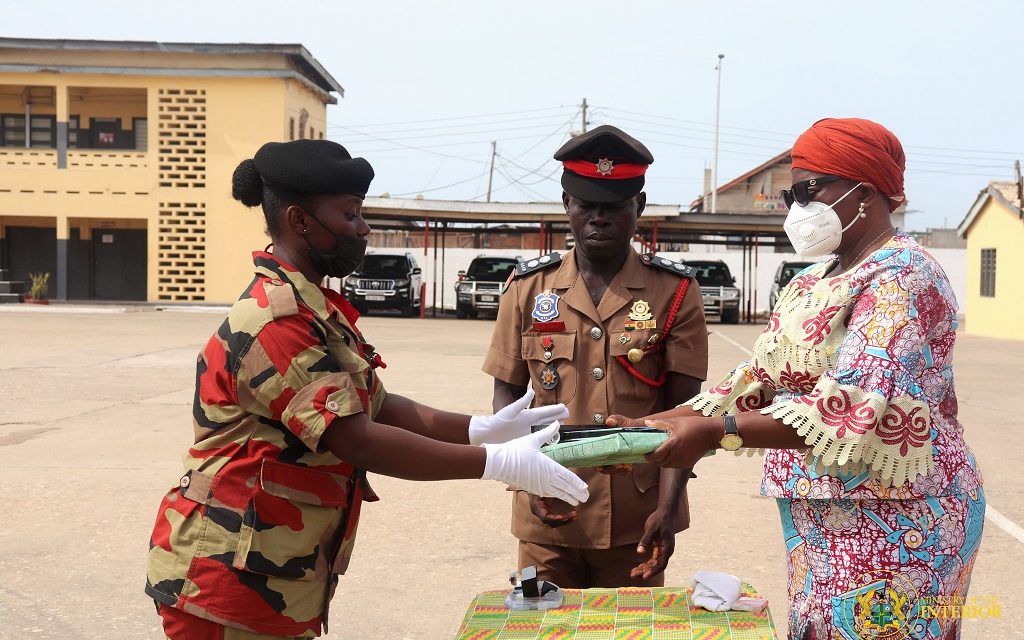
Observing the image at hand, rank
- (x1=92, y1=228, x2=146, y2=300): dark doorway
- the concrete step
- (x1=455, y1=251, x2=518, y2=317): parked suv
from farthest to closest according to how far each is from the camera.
Result: (x1=92, y1=228, x2=146, y2=300): dark doorway
the concrete step
(x1=455, y1=251, x2=518, y2=317): parked suv

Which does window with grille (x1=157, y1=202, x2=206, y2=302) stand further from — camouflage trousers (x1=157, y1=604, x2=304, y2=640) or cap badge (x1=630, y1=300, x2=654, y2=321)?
camouflage trousers (x1=157, y1=604, x2=304, y2=640)

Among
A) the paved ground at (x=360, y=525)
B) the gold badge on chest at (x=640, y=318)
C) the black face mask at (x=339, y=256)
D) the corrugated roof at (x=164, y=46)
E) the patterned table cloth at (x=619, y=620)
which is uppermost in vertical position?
the corrugated roof at (x=164, y=46)

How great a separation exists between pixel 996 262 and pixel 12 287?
1092 inches

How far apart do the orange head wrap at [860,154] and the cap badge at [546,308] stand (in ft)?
3.42

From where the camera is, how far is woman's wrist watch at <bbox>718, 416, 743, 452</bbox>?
249 cm

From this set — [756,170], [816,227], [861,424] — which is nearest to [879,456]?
[861,424]

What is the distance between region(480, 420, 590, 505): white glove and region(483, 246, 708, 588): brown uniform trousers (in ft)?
2.59

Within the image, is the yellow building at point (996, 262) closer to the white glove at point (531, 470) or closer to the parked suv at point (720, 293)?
the parked suv at point (720, 293)

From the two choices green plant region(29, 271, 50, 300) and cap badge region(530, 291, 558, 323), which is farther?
green plant region(29, 271, 50, 300)

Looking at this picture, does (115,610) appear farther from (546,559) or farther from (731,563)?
(731,563)

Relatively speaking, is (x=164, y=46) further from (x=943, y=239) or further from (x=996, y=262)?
(x=943, y=239)

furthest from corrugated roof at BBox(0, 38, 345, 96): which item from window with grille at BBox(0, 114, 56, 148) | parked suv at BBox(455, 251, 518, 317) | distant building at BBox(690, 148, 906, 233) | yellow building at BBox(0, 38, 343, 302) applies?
distant building at BBox(690, 148, 906, 233)

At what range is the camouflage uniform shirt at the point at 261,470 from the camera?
86.0 inches

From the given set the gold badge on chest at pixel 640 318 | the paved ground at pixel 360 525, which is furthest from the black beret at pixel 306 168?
the paved ground at pixel 360 525
